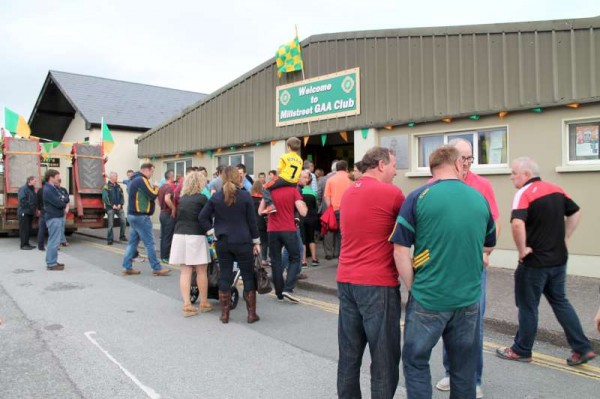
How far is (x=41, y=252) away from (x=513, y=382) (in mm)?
11693

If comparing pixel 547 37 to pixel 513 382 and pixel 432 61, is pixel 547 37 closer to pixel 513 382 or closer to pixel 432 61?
pixel 432 61

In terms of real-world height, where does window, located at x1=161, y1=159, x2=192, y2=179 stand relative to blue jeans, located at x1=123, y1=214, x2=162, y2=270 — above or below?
above

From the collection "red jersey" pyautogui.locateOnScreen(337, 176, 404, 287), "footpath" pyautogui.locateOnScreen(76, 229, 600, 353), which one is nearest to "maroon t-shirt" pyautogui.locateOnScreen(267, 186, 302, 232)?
"footpath" pyautogui.locateOnScreen(76, 229, 600, 353)

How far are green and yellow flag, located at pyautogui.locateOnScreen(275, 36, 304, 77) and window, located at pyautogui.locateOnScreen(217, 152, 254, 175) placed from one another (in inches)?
115

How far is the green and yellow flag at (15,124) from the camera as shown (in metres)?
14.4

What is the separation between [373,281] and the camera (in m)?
3.10

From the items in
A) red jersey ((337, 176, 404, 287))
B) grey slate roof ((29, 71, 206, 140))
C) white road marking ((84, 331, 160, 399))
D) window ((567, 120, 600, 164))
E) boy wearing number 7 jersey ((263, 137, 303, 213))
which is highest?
grey slate roof ((29, 71, 206, 140))

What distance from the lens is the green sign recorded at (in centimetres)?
1091

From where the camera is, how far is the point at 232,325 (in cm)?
581

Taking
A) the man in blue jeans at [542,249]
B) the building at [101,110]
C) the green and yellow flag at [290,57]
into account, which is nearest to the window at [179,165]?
the building at [101,110]

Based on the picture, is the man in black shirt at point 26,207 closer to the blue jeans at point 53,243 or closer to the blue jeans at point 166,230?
the blue jeans at point 53,243

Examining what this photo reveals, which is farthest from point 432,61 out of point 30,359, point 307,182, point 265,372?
point 30,359

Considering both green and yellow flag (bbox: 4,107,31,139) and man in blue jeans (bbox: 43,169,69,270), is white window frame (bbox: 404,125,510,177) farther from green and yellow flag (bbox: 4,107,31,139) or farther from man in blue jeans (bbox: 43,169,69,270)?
green and yellow flag (bbox: 4,107,31,139)

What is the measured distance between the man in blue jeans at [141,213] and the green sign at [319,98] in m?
4.56
